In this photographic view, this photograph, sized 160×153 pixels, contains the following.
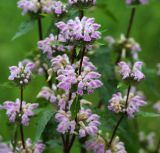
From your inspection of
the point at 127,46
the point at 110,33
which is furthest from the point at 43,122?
the point at 110,33

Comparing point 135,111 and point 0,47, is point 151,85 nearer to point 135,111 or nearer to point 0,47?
point 135,111

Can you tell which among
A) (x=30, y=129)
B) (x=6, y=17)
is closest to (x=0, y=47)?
(x=6, y=17)

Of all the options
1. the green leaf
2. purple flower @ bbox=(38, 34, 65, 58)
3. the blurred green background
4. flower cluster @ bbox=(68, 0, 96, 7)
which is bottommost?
the blurred green background

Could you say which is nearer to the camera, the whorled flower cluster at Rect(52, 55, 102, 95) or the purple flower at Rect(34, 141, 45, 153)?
the whorled flower cluster at Rect(52, 55, 102, 95)

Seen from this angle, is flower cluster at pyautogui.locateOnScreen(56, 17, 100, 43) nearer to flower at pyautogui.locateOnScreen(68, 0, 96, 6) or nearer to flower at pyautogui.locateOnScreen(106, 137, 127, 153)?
flower at pyautogui.locateOnScreen(68, 0, 96, 6)

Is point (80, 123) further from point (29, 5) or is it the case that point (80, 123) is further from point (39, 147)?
point (29, 5)

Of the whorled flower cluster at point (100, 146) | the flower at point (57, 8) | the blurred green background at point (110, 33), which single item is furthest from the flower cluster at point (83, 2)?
the blurred green background at point (110, 33)

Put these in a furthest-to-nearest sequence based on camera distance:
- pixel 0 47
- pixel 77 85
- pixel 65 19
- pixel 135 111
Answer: pixel 0 47
pixel 65 19
pixel 135 111
pixel 77 85

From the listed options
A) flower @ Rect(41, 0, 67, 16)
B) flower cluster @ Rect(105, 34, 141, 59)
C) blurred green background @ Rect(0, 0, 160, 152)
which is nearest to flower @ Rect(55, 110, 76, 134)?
flower @ Rect(41, 0, 67, 16)
